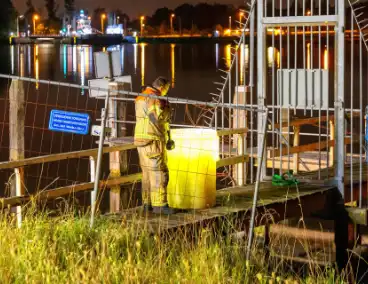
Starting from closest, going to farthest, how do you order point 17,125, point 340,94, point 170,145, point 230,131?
1. point 170,145
2. point 340,94
3. point 230,131
4. point 17,125

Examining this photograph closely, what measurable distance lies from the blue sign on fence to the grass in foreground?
36.4 inches

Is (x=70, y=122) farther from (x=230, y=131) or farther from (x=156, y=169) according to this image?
(x=230, y=131)

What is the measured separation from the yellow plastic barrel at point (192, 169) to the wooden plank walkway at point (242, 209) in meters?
0.22

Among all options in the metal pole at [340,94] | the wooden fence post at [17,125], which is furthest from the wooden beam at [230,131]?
the wooden fence post at [17,125]

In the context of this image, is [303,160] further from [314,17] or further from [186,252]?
[186,252]

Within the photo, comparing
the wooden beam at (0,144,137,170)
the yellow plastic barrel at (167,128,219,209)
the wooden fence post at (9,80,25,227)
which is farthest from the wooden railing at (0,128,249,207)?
the yellow plastic barrel at (167,128,219,209)

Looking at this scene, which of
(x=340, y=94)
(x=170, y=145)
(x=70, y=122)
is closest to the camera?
(x=70, y=122)

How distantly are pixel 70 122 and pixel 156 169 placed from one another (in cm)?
140

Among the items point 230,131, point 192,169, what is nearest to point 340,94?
point 230,131

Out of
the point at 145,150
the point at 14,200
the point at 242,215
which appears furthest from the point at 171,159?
the point at 14,200

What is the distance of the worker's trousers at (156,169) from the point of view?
10109 millimetres

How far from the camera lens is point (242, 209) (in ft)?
33.4

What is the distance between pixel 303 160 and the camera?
15.9 metres

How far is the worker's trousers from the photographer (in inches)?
398
